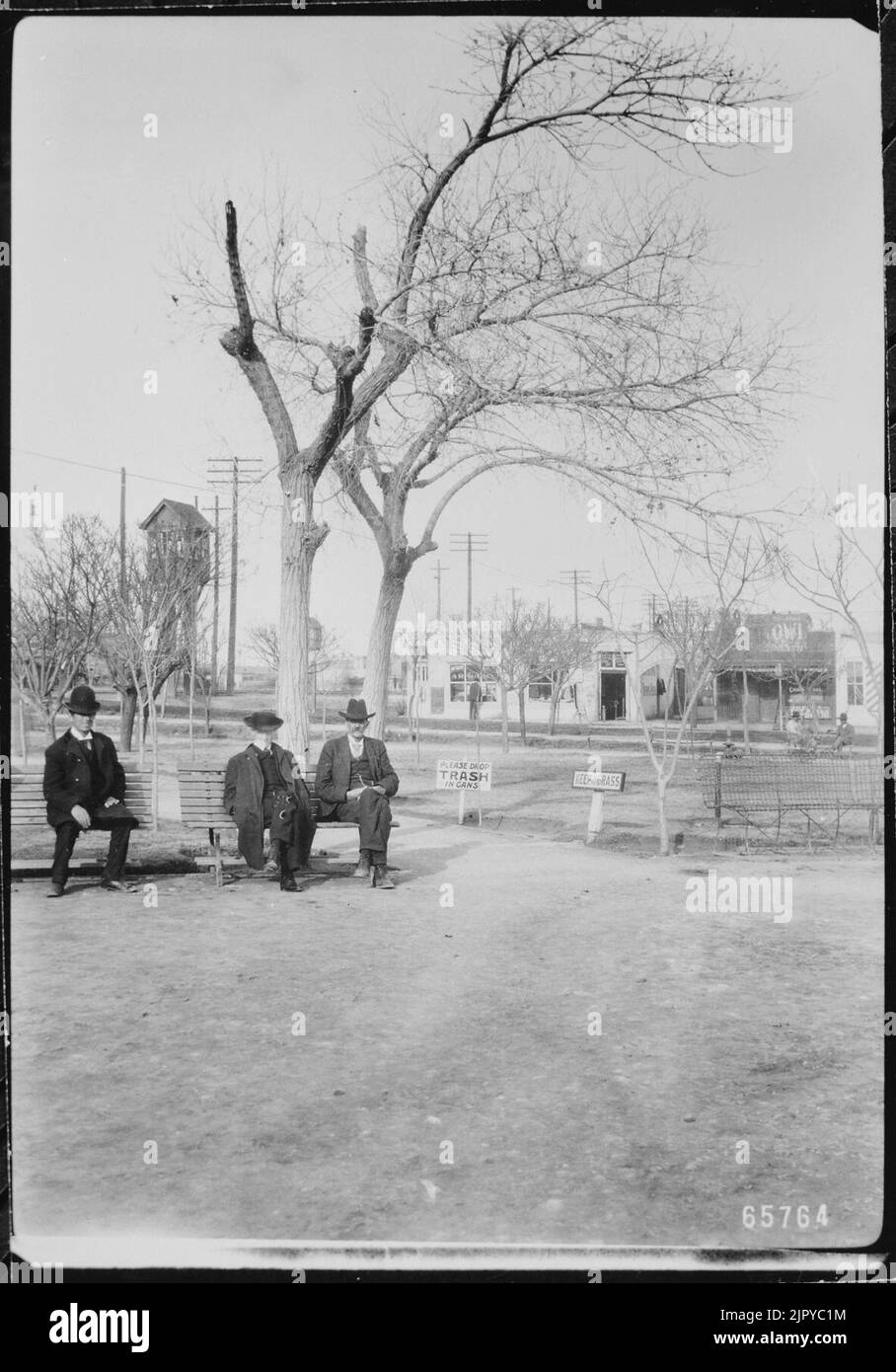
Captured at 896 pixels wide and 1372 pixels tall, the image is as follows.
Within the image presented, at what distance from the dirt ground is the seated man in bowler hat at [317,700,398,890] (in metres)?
0.08

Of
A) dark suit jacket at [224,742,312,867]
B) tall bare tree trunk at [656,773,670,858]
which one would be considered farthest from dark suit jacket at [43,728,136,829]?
tall bare tree trunk at [656,773,670,858]

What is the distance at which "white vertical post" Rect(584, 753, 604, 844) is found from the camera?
346 cm

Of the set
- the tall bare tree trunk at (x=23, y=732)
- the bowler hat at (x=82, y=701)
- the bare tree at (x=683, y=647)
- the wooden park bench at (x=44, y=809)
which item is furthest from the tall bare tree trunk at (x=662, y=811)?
the tall bare tree trunk at (x=23, y=732)

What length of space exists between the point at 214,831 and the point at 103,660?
2.49ft

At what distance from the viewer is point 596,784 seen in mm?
3422

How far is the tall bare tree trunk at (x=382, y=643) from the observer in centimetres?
330

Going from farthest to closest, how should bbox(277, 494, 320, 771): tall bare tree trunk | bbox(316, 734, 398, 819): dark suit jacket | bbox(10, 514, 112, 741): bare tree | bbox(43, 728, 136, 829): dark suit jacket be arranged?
1. bbox(316, 734, 398, 819): dark suit jacket
2. bbox(277, 494, 320, 771): tall bare tree trunk
3. bbox(43, 728, 136, 829): dark suit jacket
4. bbox(10, 514, 112, 741): bare tree

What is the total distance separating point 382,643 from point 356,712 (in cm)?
26

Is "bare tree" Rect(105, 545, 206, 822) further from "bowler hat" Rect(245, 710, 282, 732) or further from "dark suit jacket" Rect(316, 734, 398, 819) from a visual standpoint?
"dark suit jacket" Rect(316, 734, 398, 819)

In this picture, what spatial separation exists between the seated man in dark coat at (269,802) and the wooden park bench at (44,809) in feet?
0.94

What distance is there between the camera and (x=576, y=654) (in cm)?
340

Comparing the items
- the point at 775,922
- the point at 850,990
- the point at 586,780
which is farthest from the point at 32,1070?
the point at 850,990

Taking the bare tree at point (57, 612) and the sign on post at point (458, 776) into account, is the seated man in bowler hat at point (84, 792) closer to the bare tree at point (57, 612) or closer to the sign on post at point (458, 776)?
the bare tree at point (57, 612)

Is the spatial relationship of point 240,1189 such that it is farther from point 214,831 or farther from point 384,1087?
point 214,831
